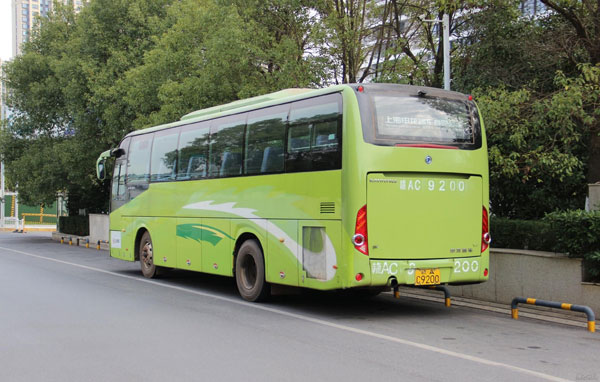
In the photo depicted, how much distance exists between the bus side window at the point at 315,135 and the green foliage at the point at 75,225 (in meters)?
26.7

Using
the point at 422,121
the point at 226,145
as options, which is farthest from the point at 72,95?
the point at 422,121

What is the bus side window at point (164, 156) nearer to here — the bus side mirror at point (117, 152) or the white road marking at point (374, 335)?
the bus side mirror at point (117, 152)

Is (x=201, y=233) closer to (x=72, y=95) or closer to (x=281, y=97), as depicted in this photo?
(x=281, y=97)

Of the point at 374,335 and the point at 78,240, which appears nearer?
the point at 374,335

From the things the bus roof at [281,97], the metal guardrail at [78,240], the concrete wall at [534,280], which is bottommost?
the metal guardrail at [78,240]

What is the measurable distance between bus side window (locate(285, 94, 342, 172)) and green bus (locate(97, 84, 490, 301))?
2 cm

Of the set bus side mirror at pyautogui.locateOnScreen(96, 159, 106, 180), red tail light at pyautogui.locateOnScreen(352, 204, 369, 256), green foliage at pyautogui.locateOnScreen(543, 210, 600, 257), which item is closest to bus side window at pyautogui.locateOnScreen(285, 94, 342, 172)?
red tail light at pyautogui.locateOnScreen(352, 204, 369, 256)

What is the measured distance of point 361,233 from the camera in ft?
32.2

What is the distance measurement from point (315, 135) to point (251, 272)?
10.4 feet

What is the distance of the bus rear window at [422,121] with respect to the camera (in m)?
10.1

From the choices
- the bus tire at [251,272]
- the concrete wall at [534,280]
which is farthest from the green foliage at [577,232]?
the bus tire at [251,272]

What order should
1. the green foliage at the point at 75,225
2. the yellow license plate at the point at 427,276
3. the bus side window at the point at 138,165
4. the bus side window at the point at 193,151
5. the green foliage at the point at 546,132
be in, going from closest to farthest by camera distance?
1. the yellow license plate at the point at 427,276
2. the green foliage at the point at 546,132
3. the bus side window at the point at 193,151
4. the bus side window at the point at 138,165
5. the green foliage at the point at 75,225

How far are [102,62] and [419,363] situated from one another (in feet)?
91.6

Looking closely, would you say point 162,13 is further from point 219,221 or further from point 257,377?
point 257,377
